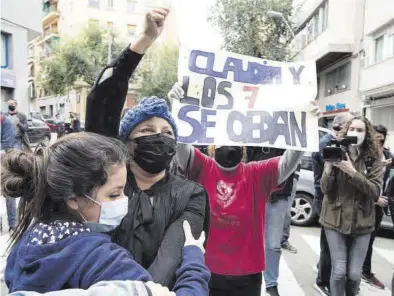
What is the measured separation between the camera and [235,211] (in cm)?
267

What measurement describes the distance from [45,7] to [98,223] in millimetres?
56369

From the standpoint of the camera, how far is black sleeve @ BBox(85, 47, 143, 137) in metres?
1.78

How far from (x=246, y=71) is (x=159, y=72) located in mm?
35029

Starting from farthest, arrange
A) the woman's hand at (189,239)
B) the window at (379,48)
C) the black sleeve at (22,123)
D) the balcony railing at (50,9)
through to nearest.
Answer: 1. the balcony railing at (50,9)
2. the window at (379,48)
3. the black sleeve at (22,123)
4. the woman's hand at (189,239)

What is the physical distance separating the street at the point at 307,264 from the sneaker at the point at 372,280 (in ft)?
0.21

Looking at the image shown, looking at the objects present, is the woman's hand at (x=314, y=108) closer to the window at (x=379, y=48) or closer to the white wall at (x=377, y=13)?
the white wall at (x=377, y=13)

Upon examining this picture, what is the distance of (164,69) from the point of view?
37.3 m

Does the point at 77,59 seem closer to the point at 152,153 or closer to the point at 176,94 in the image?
the point at 176,94

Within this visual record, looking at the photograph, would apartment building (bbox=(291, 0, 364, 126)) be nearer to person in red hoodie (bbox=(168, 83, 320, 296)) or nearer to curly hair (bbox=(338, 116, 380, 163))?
curly hair (bbox=(338, 116, 380, 163))

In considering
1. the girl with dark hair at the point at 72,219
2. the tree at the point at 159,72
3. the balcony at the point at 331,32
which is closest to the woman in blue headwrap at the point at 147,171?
the girl with dark hair at the point at 72,219

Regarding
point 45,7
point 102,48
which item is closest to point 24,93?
point 102,48

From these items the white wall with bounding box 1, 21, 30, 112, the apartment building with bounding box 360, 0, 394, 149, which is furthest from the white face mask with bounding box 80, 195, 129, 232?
the white wall with bounding box 1, 21, 30, 112

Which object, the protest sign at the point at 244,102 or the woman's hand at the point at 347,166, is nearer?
the protest sign at the point at 244,102

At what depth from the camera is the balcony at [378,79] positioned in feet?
51.0
